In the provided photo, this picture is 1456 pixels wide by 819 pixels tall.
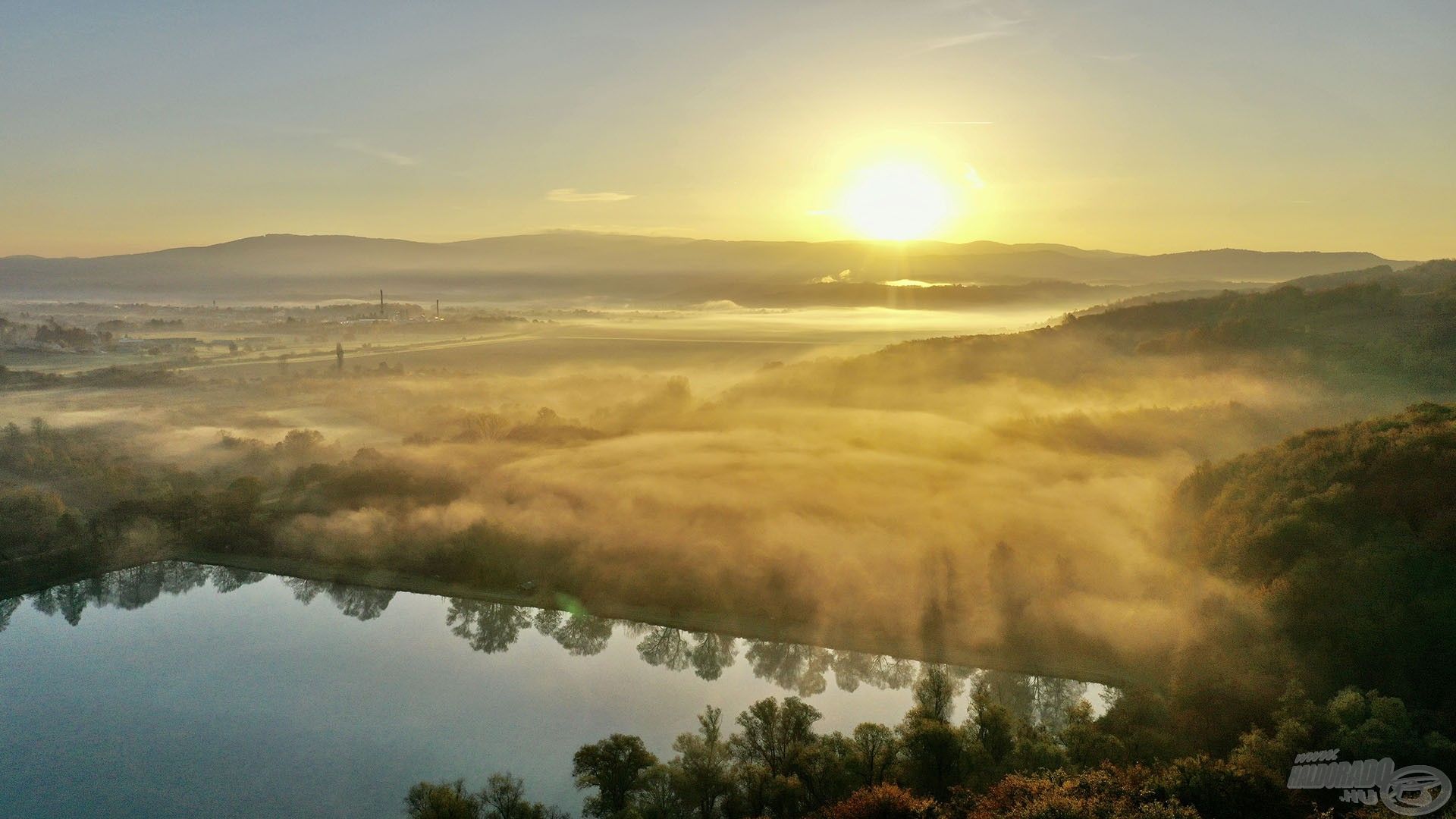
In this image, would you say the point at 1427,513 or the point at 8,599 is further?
the point at 8,599

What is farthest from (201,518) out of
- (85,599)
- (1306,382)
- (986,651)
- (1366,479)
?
(1306,382)

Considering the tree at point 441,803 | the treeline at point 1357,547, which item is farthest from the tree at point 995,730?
the tree at point 441,803

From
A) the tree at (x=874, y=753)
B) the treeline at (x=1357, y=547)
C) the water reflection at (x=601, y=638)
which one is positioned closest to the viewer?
the tree at (x=874, y=753)

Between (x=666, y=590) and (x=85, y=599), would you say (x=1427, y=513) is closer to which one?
(x=666, y=590)

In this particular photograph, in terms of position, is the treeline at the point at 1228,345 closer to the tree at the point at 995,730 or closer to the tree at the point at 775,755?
the tree at the point at 995,730

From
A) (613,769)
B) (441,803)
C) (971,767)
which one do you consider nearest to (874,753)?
(971,767)

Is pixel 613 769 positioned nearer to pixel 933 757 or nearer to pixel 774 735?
pixel 774 735

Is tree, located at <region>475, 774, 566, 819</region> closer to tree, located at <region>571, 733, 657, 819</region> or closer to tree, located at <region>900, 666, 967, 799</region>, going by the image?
tree, located at <region>571, 733, 657, 819</region>
